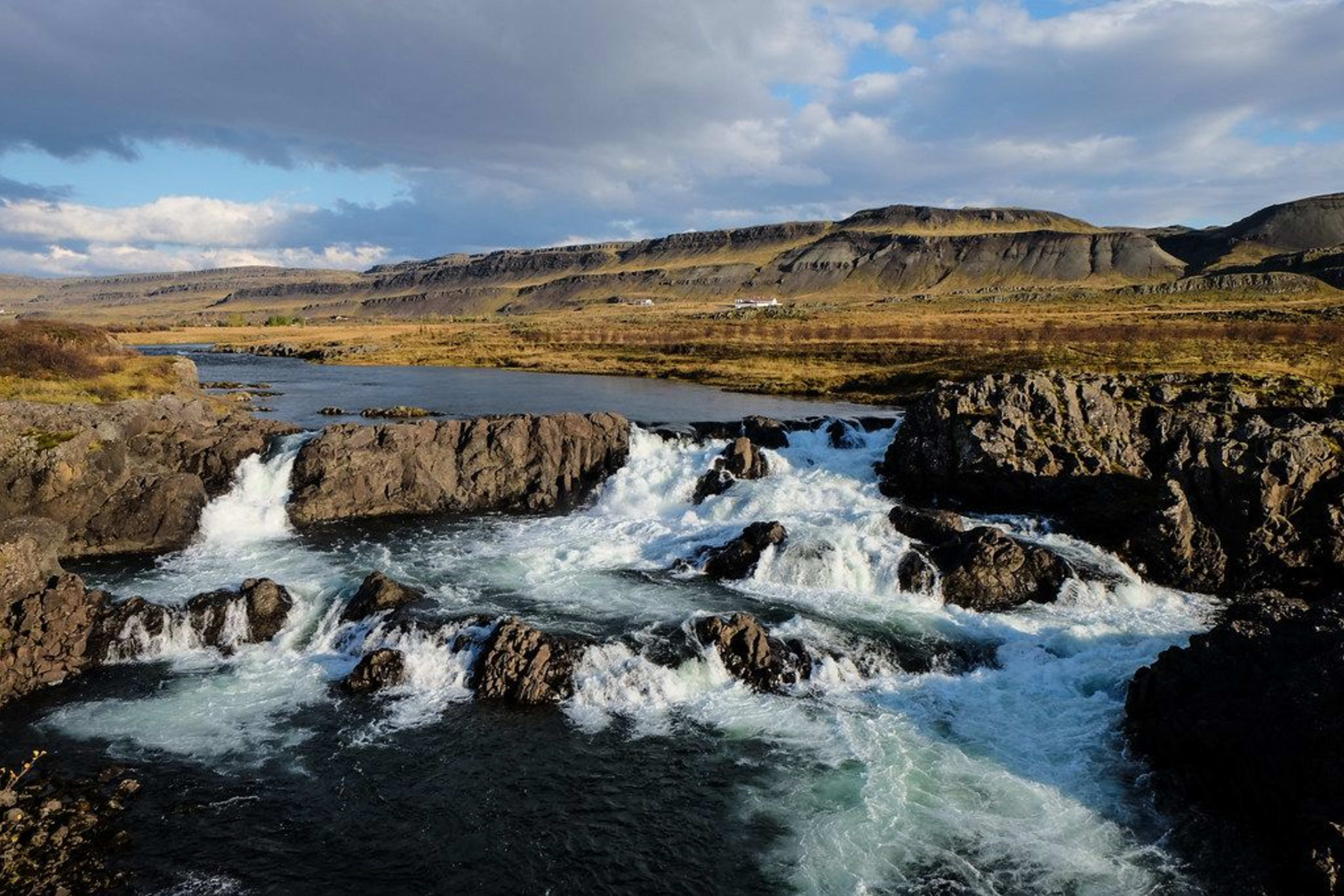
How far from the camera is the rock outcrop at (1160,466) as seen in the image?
32.0m

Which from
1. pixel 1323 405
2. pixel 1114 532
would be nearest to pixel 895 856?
pixel 1114 532

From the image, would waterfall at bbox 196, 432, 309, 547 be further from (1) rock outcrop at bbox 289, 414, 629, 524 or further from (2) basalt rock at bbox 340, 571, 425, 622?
(2) basalt rock at bbox 340, 571, 425, 622

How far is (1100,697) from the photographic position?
24.3 metres

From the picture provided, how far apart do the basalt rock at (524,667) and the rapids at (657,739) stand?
553 mm

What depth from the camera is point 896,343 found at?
10294 cm

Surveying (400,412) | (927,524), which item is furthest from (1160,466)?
(400,412)

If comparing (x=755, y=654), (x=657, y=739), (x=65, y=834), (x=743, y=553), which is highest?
(x=743, y=553)

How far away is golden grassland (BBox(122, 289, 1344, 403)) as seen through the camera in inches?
2963

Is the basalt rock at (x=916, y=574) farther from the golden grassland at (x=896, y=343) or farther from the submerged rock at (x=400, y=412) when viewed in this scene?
the submerged rock at (x=400, y=412)

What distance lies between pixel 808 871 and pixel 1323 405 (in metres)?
41.0

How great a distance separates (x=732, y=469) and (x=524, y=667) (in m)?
21.6

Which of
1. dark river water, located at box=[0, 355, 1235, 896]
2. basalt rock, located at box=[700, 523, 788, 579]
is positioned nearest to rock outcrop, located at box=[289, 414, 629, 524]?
dark river water, located at box=[0, 355, 1235, 896]

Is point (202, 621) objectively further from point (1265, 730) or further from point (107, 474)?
point (1265, 730)

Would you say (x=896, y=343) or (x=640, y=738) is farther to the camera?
(x=896, y=343)
